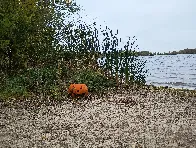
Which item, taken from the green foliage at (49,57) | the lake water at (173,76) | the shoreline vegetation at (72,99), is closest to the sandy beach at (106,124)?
the shoreline vegetation at (72,99)

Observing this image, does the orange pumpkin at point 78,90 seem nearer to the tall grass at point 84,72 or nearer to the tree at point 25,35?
the tall grass at point 84,72

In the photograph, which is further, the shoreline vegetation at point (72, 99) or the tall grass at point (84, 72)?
the tall grass at point (84, 72)

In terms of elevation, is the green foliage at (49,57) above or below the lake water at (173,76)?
above

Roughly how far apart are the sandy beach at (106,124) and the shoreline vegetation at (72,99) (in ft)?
0.06

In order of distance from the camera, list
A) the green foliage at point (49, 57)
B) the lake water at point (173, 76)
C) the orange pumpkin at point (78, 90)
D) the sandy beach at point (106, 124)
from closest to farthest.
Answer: the sandy beach at point (106, 124) → the orange pumpkin at point (78, 90) → the green foliage at point (49, 57) → the lake water at point (173, 76)

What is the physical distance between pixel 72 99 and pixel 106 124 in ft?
14.1

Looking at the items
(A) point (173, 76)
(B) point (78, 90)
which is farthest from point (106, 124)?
(A) point (173, 76)

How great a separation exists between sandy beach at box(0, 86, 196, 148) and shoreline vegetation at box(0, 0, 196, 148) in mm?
18

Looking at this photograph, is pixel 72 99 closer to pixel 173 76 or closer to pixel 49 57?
pixel 49 57

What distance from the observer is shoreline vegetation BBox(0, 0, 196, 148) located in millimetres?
6634

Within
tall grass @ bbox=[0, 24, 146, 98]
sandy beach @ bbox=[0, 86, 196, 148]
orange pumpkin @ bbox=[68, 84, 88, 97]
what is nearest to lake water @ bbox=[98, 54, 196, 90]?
tall grass @ bbox=[0, 24, 146, 98]

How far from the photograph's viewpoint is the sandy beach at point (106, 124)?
6.15m

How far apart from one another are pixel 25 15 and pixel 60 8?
8.08 meters

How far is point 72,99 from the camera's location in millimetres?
11734
